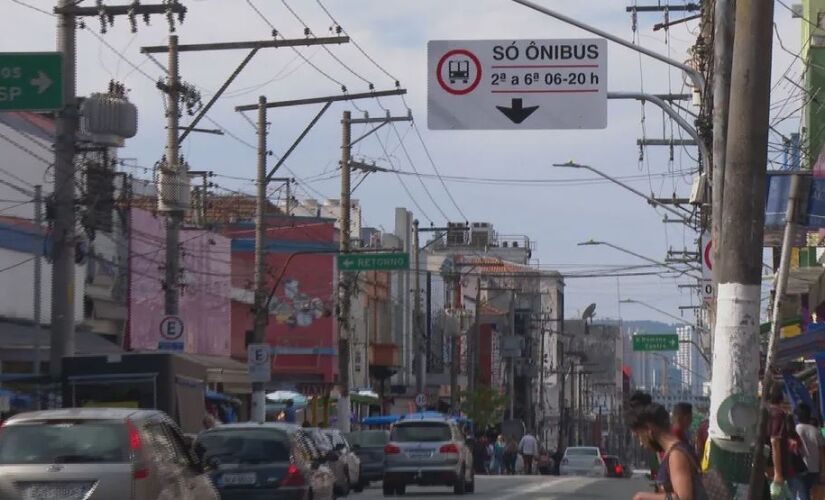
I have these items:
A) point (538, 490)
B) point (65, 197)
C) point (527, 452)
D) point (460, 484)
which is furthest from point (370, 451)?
point (527, 452)

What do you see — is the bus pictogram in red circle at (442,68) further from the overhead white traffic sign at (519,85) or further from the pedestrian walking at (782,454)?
the pedestrian walking at (782,454)

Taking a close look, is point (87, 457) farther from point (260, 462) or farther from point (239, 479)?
point (260, 462)

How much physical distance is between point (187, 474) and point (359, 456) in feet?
83.4

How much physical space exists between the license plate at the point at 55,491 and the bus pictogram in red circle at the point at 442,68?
267 inches

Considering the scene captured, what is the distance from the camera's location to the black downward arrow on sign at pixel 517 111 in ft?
60.9

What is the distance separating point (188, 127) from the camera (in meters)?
33.3

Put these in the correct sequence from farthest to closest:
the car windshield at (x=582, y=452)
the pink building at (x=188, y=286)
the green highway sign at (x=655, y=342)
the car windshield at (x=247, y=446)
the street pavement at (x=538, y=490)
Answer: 1. the green highway sign at (x=655, y=342)
2. the car windshield at (x=582, y=452)
3. the pink building at (x=188, y=286)
4. the street pavement at (x=538, y=490)
5. the car windshield at (x=247, y=446)

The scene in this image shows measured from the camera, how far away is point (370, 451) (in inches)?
1645

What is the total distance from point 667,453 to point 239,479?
12.4 meters

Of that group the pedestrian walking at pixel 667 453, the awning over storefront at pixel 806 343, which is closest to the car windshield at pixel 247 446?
the awning over storefront at pixel 806 343

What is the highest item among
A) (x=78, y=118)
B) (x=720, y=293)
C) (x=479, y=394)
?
(x=78, y=118)

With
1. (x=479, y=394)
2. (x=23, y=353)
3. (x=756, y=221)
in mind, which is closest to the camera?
(x=756, y=221)

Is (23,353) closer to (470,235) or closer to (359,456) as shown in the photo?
(359,456)

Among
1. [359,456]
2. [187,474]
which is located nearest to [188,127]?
[359,456]
